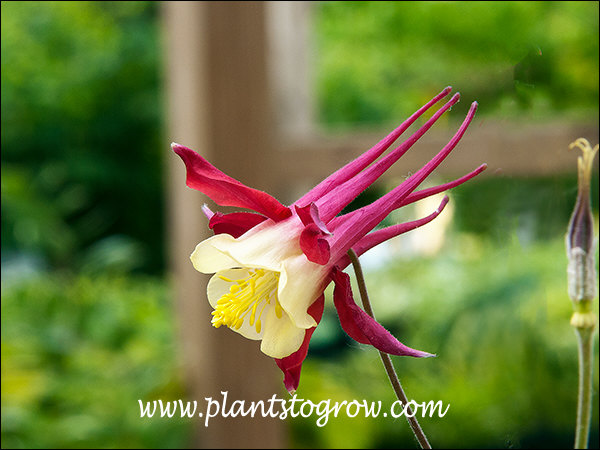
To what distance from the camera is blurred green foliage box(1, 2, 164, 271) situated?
103 cm

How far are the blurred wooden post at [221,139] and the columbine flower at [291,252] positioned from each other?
1.59 feet

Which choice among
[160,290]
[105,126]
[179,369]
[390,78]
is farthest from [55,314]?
[105,126]

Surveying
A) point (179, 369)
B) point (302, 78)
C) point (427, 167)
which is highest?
point (302, 78)

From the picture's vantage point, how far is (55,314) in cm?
95

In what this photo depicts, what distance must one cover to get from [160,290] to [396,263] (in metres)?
0.82

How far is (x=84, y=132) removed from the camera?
143cm

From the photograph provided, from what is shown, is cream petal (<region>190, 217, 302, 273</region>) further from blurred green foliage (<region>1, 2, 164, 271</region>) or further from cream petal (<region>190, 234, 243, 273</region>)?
blurred green foliage (<region>1, 2, 164, 271</region>)

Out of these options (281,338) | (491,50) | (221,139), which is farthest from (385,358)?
(221,139)

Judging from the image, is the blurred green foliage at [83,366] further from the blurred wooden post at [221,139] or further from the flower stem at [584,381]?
the flower stem at [584,381]

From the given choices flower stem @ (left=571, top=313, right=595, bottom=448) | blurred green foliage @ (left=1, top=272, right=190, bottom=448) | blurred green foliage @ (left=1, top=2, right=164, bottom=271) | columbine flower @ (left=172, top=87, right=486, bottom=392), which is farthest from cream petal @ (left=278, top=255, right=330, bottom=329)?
blurred green foliage @ (left=1, top=2, right=164, bottom=271)

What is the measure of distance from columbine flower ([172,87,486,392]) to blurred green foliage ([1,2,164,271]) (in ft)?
2.43

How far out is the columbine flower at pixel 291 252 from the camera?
0.14 metres

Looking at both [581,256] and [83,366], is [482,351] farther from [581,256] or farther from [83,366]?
[83,366]

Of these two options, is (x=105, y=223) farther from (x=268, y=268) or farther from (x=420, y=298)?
(x=268, y=268)
